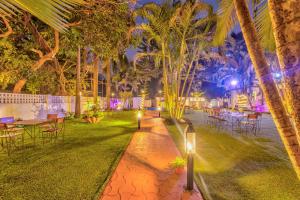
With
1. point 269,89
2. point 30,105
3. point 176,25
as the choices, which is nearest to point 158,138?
point 176,25

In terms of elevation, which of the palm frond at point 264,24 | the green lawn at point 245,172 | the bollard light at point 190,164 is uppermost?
the palm frond at point 264,24

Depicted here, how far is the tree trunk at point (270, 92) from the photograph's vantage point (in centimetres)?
164

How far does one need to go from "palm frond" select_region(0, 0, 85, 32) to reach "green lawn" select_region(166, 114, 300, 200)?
150 inches

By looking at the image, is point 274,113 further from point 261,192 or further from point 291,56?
point 261,192

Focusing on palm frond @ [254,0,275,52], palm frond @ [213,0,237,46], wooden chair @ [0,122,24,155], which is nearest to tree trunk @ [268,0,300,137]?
palm frond @ [254,0,275,52]

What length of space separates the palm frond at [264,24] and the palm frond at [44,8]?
2.66m

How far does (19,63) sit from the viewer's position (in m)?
13.8

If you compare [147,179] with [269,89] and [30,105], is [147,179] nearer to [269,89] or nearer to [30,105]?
[269,89]

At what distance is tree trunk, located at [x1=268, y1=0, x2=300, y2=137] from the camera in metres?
1.21

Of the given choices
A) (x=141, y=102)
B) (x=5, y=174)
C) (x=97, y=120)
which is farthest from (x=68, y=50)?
(x=141, y=102)

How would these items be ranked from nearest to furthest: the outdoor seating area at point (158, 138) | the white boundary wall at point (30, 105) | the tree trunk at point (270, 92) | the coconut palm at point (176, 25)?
the outdoor seating area at point (158, 138)
the tree trunk at point (270, 92)
the coconut palm at point (176, 25)
the white boundary wall at point (30, 105)

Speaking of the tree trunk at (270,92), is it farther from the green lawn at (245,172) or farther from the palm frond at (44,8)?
the green lawn at (245,172)

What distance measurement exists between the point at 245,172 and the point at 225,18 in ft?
11.7

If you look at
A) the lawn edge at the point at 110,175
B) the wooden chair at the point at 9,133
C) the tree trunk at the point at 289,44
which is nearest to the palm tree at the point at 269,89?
the tree trunk at the point at 289,44
